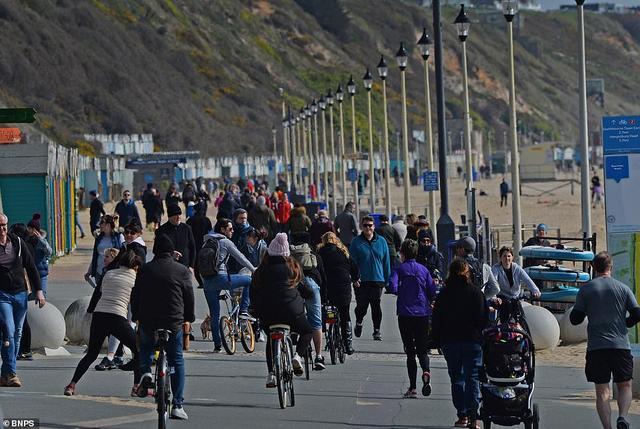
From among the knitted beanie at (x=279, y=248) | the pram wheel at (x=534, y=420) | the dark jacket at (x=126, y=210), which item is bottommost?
the pram wheel at (x=534, y=420)

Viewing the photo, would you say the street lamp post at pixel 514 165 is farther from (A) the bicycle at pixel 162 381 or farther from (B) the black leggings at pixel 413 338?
(A) the bicycle at pixel 162 381

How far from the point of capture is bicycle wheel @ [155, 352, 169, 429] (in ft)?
40.1

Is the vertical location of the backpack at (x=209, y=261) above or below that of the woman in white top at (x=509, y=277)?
above

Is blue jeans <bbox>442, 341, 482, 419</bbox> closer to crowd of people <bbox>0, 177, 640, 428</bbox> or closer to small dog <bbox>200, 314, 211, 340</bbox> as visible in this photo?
crowd of people <bbox>0, 177, 640, 428</bbox>

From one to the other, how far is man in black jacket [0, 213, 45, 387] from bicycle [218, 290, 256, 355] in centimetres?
380

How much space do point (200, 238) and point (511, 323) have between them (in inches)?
598

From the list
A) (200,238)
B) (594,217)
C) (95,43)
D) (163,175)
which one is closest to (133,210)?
(200,238)

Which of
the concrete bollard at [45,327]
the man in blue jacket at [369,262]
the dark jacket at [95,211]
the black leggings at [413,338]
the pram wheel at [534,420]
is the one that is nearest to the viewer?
the pram wheel at [534,420]

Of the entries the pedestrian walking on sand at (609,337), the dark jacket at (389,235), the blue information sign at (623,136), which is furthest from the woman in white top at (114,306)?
the dark jacket at (389,235)

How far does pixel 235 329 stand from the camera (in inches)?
734

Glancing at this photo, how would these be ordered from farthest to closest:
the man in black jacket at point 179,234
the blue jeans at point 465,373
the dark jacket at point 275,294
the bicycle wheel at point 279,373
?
the man in black jacket at point 179,234, the dark jacket at point 275,294, the bicycle wheel at point 279,373, the blue jeans at point 465,373

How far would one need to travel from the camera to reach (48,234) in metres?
34.0

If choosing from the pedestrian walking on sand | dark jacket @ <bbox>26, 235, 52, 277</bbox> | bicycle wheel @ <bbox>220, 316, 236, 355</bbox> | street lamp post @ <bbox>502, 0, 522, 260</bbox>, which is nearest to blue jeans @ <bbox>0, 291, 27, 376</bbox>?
bicycle wheel @ <bbox>220, 316, 236, 355</bbox>

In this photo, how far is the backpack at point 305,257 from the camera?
54.5 feet
